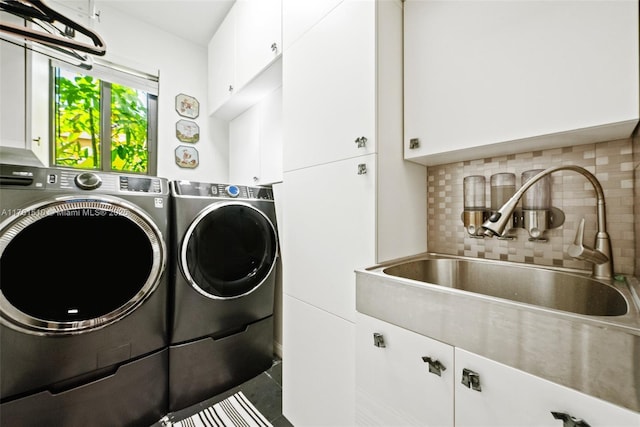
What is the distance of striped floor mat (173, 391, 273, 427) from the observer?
138 cm

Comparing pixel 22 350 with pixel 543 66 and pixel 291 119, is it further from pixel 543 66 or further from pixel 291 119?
pixel 543 66

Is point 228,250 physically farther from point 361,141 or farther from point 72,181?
point 361,141

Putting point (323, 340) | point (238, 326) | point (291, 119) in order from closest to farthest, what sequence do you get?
point (323, 340) → point (291, 119) → point (238, 326)

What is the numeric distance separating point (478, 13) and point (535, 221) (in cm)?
78

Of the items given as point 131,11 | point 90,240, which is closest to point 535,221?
point 90,240

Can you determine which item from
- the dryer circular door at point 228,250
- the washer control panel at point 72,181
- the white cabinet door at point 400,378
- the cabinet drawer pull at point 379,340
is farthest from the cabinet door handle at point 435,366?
the washer control panel at point 72,181

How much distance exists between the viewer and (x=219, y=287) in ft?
5.27

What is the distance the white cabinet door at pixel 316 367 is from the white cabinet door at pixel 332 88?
76 cm

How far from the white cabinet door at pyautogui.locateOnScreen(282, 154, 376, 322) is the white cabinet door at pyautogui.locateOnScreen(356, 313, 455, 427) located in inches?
7.2

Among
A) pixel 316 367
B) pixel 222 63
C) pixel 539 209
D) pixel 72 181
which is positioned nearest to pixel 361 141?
pixel 539 209

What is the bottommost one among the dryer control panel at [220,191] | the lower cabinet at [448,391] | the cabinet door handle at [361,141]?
the lower cabinet at [448,391]

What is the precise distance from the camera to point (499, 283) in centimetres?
100

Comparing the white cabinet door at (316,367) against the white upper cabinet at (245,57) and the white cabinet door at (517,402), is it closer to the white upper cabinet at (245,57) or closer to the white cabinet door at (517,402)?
the white cabinet door at (517,402)

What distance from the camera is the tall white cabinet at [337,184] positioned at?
98cm
